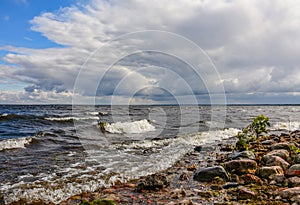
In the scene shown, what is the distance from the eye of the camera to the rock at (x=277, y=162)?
794 cm

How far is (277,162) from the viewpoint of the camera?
8.25 m

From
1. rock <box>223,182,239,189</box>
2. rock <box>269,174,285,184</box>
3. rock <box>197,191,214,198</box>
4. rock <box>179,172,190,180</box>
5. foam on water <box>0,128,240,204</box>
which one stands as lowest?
foam on water <box>0,128,240,204</box>

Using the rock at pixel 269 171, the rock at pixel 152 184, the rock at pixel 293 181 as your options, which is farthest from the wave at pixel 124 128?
the rock at pixel 293 181

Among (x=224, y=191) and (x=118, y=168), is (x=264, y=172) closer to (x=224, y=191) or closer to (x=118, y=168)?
(x=224, y=191)

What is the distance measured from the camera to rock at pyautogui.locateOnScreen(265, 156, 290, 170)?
7938 millimetres

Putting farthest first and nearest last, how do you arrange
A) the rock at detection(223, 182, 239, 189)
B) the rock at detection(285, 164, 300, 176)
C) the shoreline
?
1. the rock at detection(285, 164, 300, 176)
2. the rock at detection(223, 182, 239, 189)
3. the shoreline

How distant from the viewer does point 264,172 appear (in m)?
7.46

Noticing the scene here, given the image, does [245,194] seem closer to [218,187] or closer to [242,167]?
[218,187]

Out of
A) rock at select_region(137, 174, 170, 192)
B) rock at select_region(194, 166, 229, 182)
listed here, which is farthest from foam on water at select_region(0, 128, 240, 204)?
rock at select_region(194, 166, 229, 182)

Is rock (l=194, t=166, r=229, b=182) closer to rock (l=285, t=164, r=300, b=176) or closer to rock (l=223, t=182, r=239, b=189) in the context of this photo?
rock (l=223, t=182, r=239, b=189)

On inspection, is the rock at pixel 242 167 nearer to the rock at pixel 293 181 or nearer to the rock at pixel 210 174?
the rock at pixel 210 174

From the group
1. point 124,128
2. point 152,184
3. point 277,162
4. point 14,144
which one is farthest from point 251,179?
point 124,128

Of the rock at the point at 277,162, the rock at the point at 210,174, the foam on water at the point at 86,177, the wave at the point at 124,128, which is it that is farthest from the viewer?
the wave at the point at 124,128

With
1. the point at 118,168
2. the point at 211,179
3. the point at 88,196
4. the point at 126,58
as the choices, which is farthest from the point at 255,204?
the point at 126,58
